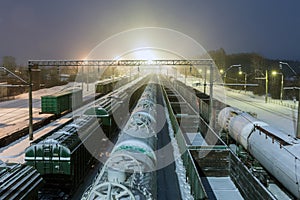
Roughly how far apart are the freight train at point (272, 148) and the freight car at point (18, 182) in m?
9.85

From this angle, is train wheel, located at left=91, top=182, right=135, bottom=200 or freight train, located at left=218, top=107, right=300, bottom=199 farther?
freight train, located at left=218, top=107, right=300, bottom=199

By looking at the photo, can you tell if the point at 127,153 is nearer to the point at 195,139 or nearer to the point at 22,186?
the point at 22,186

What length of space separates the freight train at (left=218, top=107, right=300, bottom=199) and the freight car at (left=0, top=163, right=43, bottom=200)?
985 cm

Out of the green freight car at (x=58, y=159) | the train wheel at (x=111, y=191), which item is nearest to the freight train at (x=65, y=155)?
the green freight car at (x=58, y=159)

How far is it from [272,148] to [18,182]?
11273mm

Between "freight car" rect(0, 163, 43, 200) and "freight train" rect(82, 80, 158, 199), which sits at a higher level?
"freight train" rect(82, 80, 158, 199)

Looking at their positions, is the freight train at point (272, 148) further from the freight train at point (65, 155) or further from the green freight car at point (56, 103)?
the green freight car at point (56, 103)

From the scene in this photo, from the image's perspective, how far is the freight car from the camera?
9305 mm

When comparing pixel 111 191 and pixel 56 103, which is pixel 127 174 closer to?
pixel 111 191

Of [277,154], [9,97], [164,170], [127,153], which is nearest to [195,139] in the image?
[164,170]

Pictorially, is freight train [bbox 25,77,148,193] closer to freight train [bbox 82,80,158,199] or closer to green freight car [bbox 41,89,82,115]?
freight train [bbox 82,80,158,199]

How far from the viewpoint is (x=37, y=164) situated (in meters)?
13.2

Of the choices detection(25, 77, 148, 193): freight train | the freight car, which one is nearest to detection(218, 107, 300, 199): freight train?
detection(25, 77, 148, 193): freight train

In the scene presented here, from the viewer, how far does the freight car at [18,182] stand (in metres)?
9.30
